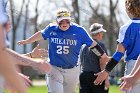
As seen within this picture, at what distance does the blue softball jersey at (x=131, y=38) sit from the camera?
6211 millimetres

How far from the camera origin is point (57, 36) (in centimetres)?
844

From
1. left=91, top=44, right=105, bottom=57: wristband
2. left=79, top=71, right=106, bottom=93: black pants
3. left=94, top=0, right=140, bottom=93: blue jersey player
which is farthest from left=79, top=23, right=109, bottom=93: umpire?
left=94, top=0, right=140, bottom=93: blue jersey player

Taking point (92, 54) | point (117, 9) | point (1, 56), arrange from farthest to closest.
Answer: point (117, 9)
point (92, 54)
point (1, 56)

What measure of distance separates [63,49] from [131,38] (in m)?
2.32

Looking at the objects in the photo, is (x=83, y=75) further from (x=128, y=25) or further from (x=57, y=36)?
(x=128, y=25)

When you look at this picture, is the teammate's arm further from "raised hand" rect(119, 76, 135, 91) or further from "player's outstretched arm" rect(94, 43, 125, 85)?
"player's outstretched arm" rect(94, 43, 125, 85)

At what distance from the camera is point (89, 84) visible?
30.0ft

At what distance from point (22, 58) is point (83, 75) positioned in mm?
5560

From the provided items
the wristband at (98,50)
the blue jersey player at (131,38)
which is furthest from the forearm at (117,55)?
the wristband at (98,50)

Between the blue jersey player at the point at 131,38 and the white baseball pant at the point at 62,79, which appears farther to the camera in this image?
the white baseball pant at the point at 62,79

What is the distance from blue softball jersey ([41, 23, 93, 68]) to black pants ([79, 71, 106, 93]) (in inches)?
26.8

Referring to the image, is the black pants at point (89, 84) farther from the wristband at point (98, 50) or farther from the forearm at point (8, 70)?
the forearm at point (8, 70)

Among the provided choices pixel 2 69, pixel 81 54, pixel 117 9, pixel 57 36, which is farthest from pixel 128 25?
pixel 117 9

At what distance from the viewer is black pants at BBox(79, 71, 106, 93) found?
29.8 feet
